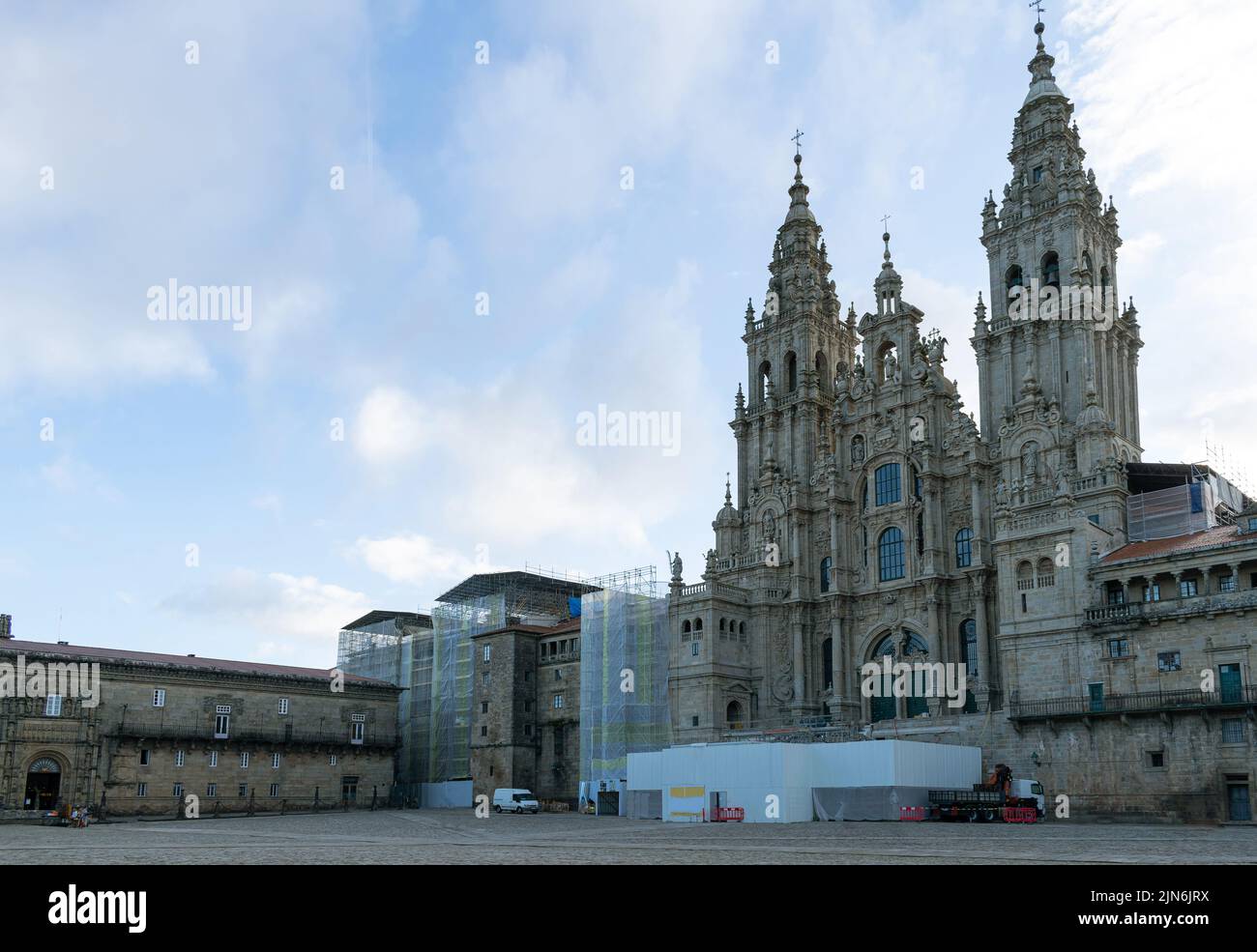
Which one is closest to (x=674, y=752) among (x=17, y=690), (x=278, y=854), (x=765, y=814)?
(x=765, y=814)

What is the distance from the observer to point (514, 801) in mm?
75812

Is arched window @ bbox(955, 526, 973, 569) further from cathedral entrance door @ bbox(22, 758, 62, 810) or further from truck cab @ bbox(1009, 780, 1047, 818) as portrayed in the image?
cathedral entrance door @ bbox(22, 758, 62, 810)

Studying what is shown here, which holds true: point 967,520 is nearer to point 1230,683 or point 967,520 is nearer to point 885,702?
point 885,702

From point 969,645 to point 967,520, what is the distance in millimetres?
7717

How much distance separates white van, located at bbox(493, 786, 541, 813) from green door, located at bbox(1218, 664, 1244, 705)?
43.2 m

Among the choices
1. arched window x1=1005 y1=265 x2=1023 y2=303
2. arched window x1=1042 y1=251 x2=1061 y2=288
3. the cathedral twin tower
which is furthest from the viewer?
arched window x1=1005 y1=265 x2=1023 y2=303

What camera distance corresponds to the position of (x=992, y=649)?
67375 millimetres

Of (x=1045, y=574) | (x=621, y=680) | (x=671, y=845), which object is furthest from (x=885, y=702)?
(x=671, y=845)

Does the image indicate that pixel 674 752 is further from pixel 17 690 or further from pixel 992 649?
pixel 17 690

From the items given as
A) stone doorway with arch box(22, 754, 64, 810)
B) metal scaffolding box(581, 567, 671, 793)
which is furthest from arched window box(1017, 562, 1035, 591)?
Answer: stone doorway with arch box(22, 754, 64, 810)

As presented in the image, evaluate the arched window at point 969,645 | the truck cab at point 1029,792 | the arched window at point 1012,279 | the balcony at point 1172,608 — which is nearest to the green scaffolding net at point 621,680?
the arched window at point 969,645

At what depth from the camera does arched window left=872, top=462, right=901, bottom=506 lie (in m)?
75.6

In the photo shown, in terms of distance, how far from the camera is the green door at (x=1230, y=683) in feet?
165
